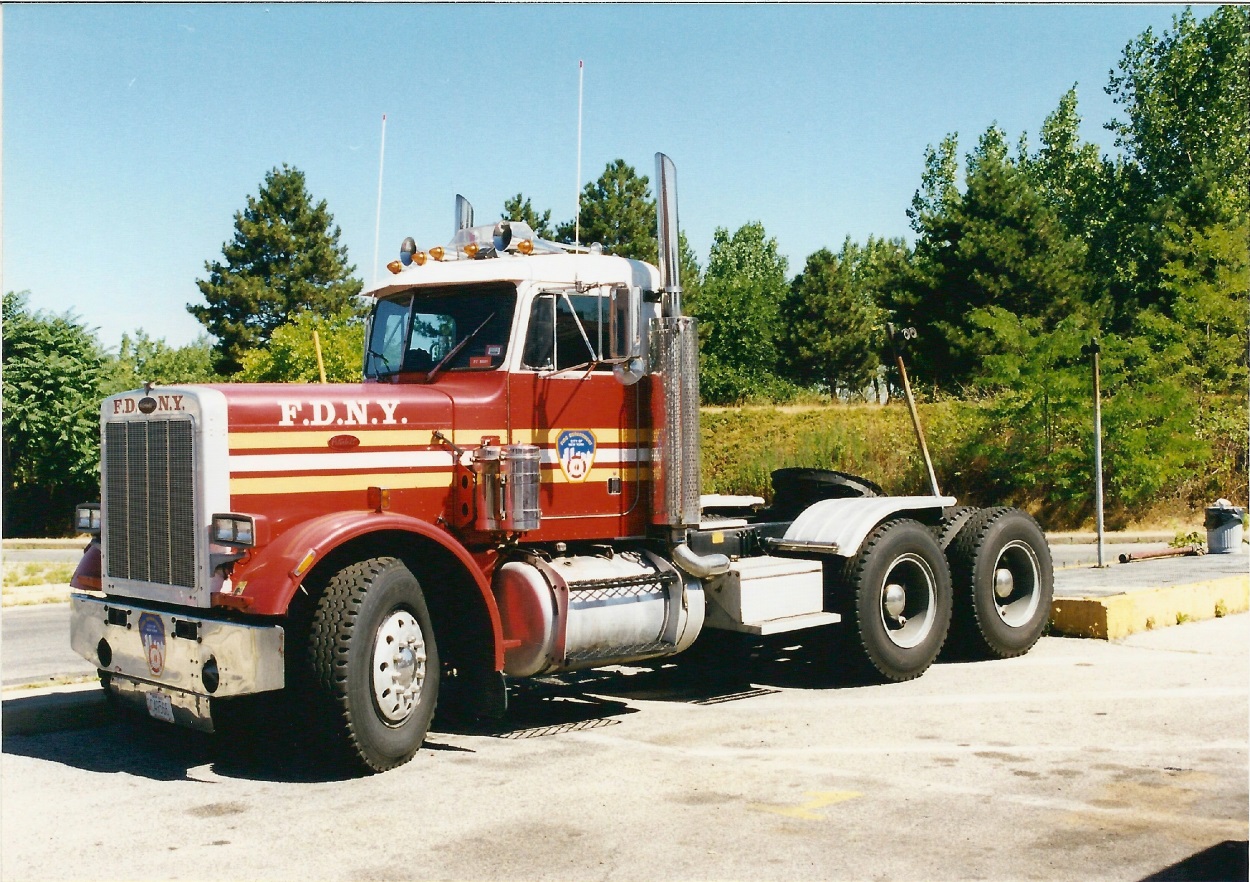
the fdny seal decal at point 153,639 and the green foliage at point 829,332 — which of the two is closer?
the fdny seal decal at point 153,639

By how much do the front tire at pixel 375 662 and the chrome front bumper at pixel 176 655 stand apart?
0.29 metres

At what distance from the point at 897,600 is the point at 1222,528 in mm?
10368

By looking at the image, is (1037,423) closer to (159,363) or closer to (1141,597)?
(1141,597)

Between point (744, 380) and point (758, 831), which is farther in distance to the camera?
point (744, 380)

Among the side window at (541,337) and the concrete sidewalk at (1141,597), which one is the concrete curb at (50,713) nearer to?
the side window at (541,337)

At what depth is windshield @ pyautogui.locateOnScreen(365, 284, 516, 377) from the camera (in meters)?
8.62

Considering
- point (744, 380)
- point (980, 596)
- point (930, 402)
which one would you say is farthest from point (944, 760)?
point (744, 380)

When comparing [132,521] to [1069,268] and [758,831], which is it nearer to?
[758,831]

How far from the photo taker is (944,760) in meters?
7.21

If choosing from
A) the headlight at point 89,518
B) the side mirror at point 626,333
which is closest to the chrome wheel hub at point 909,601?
the side mirror at point 626,333

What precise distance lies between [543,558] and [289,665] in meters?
2.01

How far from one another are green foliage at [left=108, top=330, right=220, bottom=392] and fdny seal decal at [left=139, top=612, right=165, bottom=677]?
3232cm

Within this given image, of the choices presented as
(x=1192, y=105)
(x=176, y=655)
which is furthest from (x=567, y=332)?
(x=1192, y=105)

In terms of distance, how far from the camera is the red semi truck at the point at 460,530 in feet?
23.3
